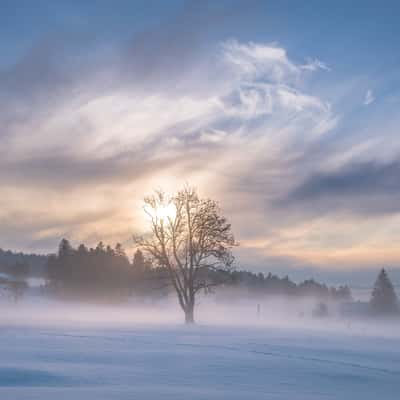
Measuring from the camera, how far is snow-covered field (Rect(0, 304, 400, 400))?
518 inches

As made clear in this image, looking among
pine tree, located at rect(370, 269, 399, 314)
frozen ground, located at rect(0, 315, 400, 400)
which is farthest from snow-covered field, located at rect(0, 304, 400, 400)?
pine tree, located at rect(370, 269, 399, 314)

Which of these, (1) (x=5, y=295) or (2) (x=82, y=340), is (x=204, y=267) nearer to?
(2) (x=82, y=340)

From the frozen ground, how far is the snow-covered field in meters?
0.02

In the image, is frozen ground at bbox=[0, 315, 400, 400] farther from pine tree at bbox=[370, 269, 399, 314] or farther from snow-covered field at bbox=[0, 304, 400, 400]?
→ pine tree at bbox=[370, 269, 399, 314]

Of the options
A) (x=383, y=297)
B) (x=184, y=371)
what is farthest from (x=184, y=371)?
(x=383, y=297)

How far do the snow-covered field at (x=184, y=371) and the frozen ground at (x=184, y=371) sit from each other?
2 cm

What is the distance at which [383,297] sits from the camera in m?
110

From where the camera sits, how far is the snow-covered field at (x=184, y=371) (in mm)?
13156

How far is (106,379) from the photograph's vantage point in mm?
14734

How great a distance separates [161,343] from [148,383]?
1274 cm

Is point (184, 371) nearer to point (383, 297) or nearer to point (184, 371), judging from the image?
point (184, 371)

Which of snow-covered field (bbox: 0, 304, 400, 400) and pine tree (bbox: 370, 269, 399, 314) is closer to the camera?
snow-covered field (bbox: 0, 304, 400, 400)

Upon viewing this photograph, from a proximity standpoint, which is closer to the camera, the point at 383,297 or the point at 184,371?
the point at 184,371

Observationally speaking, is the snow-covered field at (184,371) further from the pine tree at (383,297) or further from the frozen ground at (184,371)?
the pine tree at (383,297)
